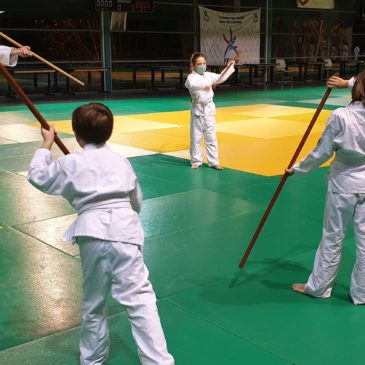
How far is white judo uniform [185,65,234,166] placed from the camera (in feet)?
30.7

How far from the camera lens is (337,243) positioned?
459 cm

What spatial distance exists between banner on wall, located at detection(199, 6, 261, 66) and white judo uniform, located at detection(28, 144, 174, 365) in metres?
22.7

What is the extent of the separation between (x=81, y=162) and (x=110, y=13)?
67.9ft

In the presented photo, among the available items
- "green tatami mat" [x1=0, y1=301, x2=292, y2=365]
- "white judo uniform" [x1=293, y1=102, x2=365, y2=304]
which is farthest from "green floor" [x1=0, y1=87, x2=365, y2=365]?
"white judo uniform" [x1=293, y1=102, x2=365, y2=304]

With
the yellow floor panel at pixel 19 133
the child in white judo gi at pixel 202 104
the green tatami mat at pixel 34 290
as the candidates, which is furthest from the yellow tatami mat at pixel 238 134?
the green tatami mat at pixel 34 290

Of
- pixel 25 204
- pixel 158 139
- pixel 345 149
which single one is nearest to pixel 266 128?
pixel 158 139

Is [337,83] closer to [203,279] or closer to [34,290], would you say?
[203,279]

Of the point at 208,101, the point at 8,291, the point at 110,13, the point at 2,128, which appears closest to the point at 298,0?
the point at 110,13

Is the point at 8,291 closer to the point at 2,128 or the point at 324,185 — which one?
the point at 324,185

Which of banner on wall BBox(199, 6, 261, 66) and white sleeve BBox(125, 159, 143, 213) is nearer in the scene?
white sleeve BBox(125, 159, 143, 213)

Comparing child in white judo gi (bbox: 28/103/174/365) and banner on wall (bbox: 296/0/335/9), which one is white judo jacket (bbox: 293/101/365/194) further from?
banner on wall (bbox: 296/0/335/9)

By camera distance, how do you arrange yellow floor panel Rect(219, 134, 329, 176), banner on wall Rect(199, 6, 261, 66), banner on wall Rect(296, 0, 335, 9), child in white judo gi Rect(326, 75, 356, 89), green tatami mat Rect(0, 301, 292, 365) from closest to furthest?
green tatami mat Rect(0, 301, 292, 365) → child in white judo gi Rect(326, 75, 356, 89) → yellow floor panel Rect(219, 134, 329, 176) → banner on wall Rect(199, 6, 261, 66) → banner on wall Rect(296, 0, 335, 9)

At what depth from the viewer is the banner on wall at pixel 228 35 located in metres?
25.3

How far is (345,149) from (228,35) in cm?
2260
